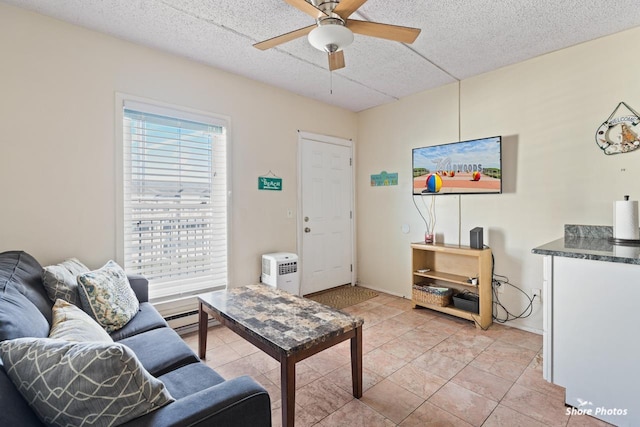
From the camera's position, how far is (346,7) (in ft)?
5.69

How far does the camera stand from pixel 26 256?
1.88 metres

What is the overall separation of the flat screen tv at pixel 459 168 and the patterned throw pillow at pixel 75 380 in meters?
3.26

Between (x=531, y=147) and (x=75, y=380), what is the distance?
359cm

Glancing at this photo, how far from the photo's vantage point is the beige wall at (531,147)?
2459mm

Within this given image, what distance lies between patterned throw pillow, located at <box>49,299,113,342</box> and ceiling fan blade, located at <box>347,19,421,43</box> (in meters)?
2.19

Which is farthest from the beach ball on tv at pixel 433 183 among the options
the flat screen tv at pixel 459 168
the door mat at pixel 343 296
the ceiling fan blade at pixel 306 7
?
the ceiling fan blade at pixel 306 7

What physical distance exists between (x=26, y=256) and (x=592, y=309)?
3476mm

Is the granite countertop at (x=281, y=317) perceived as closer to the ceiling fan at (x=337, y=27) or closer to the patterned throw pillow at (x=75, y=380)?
the patterned throw pillow at (x=75, y=380)

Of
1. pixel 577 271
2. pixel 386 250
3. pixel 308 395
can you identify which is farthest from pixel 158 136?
pixel 577 271

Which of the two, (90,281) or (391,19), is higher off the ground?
(391,19)

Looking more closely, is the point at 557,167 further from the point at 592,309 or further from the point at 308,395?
the point at 308,395

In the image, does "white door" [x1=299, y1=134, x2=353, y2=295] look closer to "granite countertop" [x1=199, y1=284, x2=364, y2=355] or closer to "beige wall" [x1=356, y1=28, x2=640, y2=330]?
"beige wall" [x1=356, y1=28, x2=640, y2=330]

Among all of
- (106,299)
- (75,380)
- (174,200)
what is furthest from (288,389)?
(174,200)
